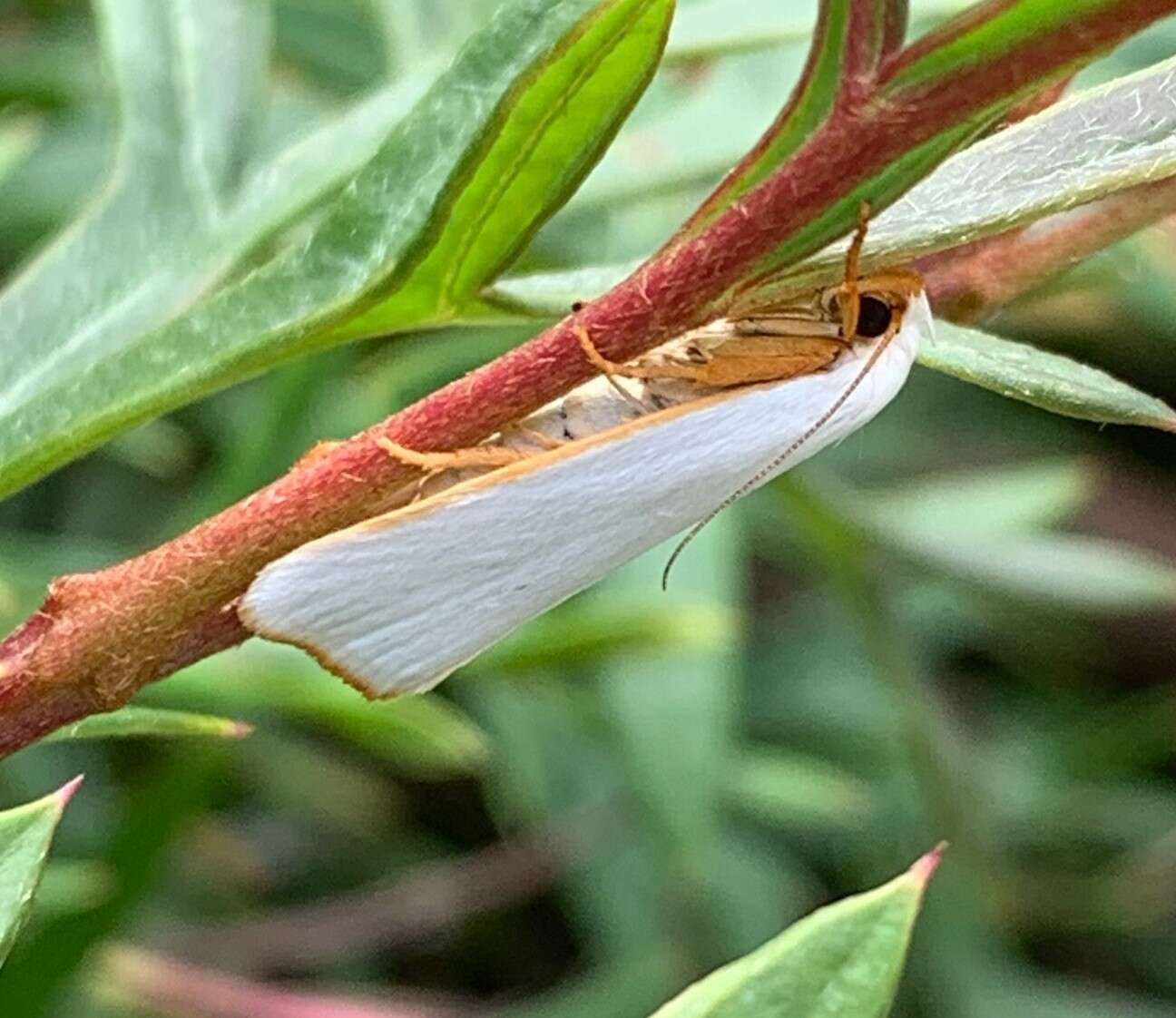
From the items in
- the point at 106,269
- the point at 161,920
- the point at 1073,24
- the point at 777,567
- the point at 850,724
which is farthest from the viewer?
the point at 777,567

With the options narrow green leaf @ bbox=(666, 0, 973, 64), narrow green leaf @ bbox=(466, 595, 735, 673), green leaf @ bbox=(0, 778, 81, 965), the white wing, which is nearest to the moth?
the white wing

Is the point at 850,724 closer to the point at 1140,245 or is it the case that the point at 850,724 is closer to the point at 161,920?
the point at 161,920

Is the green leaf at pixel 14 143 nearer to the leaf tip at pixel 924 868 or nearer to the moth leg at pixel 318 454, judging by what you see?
the moth leg at pixel 318 454

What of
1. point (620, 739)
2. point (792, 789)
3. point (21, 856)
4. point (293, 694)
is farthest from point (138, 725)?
point (792, 789)

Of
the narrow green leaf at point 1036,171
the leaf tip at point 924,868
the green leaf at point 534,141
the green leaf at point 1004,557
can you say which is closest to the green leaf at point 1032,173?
the narrow green leaf at point 1036,171

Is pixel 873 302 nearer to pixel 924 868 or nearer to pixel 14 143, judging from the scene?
pixel 924 868

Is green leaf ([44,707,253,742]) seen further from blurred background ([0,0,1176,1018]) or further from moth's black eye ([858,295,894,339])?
blurred background ([0,0,1176,1018])

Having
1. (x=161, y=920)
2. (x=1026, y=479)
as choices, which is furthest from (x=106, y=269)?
(x=1026, y=479)

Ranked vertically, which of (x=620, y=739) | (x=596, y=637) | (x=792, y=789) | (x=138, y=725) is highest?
(x=138, y=725)
